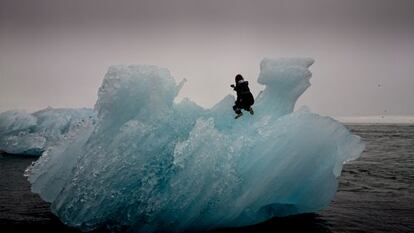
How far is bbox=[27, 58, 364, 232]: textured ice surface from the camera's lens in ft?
23.3

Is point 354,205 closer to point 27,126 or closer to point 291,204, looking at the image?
point 291,204

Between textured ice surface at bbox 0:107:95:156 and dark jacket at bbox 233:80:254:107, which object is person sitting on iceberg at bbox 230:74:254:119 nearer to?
dark jacket at bbox 233:80:254:107

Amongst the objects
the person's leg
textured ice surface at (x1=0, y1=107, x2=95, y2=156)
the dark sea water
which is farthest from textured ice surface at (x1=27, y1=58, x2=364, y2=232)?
textured ice surface at (x1=0, y1=107, x2=95, y2=156)

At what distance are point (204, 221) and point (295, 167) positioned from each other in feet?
7.44

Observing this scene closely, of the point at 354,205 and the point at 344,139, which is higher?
the point at 344,139

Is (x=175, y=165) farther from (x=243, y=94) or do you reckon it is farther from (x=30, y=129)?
(x=30, y=129)

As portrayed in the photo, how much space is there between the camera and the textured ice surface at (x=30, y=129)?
3247 cm

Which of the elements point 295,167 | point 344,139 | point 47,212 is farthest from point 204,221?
point 47,212

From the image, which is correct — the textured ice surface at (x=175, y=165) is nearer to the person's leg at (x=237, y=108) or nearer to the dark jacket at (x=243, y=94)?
the person's leg at (x=237, y=108)

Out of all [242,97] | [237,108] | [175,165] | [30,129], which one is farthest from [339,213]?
[30,129]

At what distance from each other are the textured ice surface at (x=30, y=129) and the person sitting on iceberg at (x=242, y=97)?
26114mm

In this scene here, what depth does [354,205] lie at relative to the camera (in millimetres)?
11945

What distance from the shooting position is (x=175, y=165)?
7.35 meters

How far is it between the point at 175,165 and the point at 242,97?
2.48 metres
